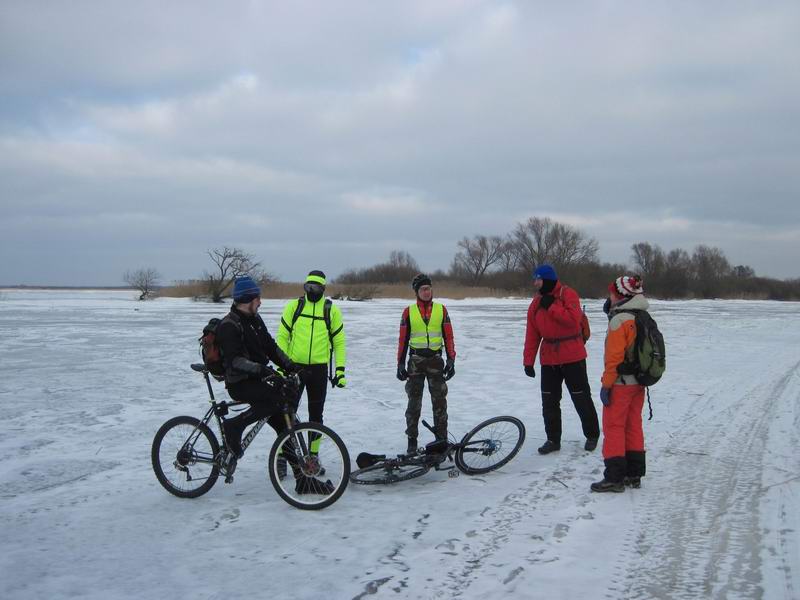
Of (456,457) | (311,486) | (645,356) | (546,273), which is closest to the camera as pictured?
(311,486)

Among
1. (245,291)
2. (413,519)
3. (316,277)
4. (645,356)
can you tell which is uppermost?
(316,277)

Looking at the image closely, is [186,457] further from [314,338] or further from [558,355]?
[558,355]

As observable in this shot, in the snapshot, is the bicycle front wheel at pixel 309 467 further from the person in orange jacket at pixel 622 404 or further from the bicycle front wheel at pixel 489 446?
the person in orange jacket at pixel 622 404

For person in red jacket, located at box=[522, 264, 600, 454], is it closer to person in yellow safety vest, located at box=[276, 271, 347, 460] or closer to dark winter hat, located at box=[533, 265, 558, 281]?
dark winter hat, located at box=[533, 265, 558, 281]

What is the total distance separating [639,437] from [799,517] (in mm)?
1179

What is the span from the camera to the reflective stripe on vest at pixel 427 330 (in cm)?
593

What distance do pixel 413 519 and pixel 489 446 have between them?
4.44ft

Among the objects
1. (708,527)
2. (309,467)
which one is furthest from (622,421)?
(309,467)

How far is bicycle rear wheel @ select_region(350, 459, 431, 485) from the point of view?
500 cm

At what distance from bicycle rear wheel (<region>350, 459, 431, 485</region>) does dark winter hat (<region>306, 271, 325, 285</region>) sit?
1.62 m

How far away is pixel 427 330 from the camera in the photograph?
5.93 meters

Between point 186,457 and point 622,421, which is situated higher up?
point 622,421

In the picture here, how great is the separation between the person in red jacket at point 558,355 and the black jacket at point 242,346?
8.60 feet

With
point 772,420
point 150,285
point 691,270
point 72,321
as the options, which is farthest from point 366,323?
point 691,270
